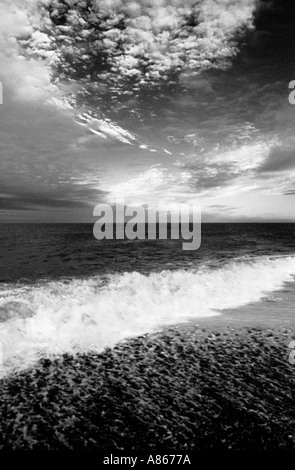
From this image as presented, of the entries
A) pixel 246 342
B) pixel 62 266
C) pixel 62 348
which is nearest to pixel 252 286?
pixel 246 342

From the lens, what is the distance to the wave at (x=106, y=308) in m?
9.17

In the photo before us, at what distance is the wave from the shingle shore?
47.4 inches

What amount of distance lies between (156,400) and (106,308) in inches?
280

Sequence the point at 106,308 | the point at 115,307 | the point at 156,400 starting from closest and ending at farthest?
1. the point at 156,400
2. the point at 106,308
3. the point at 115,307

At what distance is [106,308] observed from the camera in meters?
13.0

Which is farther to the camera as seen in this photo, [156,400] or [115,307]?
[115,307]

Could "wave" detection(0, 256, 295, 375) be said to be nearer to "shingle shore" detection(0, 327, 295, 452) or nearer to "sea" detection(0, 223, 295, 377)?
"sea" detection(0, 223, 295, 377)

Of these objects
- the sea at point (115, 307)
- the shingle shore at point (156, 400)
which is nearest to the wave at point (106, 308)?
the sea at point (115, 307)

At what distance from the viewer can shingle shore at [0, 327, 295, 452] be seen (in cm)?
506

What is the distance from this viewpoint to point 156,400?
615 cm

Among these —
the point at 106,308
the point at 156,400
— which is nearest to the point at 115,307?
the point at 106,308

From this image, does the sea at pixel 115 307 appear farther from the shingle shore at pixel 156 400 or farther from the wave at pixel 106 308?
the shingle shore at pixel 156 400

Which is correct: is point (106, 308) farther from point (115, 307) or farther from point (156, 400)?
point (156, 400)

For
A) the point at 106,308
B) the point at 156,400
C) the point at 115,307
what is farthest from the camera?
the point at 115,307
